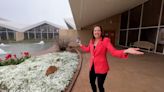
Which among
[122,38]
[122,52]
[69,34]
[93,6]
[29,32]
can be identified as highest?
[93,6]

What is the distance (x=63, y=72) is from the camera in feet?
11.0

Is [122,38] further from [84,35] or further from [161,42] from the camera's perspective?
[161,42]

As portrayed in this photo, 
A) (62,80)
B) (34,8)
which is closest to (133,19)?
(62,80)

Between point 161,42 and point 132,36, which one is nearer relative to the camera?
point 161,42

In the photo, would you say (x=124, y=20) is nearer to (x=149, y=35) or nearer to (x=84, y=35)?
(x=149, y=35)

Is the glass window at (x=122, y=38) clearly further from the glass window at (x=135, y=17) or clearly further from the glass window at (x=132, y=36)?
the glass window at (x=135, y=17)

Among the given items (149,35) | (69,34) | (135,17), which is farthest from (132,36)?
(69,34)

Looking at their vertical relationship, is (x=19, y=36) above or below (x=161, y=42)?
above

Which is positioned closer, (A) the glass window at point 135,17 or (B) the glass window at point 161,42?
(B) the glass window at point 161,42

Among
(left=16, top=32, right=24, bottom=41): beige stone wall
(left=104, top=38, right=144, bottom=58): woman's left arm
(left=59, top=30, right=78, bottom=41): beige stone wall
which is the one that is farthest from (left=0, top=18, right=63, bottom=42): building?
(left=104, top=38, right=144, bottom=58): woman's left arm

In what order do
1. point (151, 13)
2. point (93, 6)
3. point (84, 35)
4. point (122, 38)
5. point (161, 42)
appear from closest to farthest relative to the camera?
point (93, 6) → point (161, 42) → point (151, 13) → point (122, 38) → point (84, 35)

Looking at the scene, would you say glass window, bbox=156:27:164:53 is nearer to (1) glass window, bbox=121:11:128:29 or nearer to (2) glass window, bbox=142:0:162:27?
(2) glass window, bbox=142:0:162:27

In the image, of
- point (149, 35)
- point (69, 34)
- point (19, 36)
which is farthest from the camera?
point (19, 36)

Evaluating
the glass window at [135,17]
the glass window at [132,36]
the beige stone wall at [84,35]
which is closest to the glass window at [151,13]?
the glass window at [135,17]
